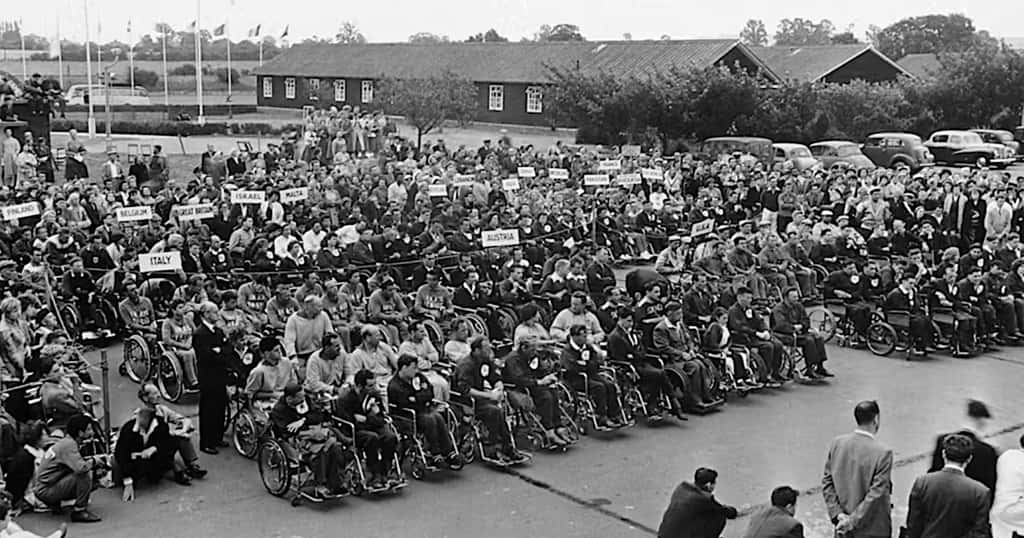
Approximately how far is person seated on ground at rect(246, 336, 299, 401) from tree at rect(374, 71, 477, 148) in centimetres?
3074

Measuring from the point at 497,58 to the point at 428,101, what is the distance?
72.0ft

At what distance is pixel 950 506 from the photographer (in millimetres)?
8266

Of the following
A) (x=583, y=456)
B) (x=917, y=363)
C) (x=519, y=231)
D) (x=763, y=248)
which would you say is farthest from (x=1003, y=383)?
(x=519, y=231)

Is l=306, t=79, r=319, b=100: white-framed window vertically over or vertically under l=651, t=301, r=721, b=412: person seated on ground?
over

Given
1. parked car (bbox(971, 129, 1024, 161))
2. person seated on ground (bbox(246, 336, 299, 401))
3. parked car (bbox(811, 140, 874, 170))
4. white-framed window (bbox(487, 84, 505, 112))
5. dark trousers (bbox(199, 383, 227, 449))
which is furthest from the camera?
white-framed window (bbox(487, 84, 505, 112))

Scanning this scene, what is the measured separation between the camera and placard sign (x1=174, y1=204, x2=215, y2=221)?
2061 centimetres

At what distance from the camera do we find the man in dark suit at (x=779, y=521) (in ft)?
26.5

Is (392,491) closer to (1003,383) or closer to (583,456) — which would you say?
(583,456)

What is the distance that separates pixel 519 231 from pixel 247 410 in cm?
951

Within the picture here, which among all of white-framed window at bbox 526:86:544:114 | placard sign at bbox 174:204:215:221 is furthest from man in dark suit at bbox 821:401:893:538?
white-framed window at bbox 526:86:544:114

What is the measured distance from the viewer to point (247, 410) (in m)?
13.0

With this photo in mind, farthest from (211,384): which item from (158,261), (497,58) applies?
(497,58)

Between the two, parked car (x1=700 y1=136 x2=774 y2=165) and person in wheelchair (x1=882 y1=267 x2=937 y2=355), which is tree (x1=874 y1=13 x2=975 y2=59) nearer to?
parked car (x1=700 y1=136 x2=774 y2=165)

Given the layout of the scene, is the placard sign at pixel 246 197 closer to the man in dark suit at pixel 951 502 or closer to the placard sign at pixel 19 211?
the placard sign at pixel 19 211
